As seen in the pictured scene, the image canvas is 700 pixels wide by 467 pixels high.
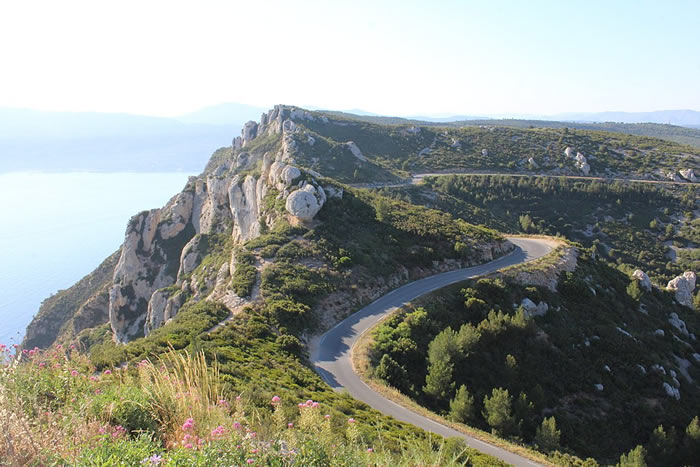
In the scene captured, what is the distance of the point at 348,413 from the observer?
16.2m

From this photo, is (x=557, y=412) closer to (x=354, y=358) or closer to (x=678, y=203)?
(x=354, y=358)

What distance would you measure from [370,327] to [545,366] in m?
11.9

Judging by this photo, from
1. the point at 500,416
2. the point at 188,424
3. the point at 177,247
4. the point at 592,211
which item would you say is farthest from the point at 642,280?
the point at 177,247

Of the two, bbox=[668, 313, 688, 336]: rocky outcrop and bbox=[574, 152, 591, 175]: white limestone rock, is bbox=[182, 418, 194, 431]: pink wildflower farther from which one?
bbox=[574, 152, 591, 175]: white limestone rock

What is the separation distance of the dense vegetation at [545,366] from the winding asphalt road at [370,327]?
166 centimetres

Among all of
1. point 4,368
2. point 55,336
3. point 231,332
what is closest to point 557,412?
point 231,332

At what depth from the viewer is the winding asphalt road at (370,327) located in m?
17.4

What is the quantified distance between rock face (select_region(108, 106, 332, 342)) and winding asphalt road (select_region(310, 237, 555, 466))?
43.8 feet

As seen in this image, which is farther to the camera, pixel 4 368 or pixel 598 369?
pixel 598 369

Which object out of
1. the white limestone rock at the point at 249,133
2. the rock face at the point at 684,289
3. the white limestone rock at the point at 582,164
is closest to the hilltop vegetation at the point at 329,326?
the rock face at the point at 684,289

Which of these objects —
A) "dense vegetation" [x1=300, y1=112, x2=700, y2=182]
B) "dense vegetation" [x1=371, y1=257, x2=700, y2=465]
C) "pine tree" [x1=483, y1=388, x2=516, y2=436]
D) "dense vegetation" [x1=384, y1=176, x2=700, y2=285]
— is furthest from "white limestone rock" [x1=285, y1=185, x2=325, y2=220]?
"dense vegetation" [x1=300, y1=112, x2=700, y2=182]

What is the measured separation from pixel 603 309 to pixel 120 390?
3767 cm

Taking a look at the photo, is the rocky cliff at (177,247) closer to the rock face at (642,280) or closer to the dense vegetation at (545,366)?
the dense vegetation at (545,366)

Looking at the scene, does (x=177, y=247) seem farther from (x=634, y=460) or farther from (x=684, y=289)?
(x=684, y=289)
